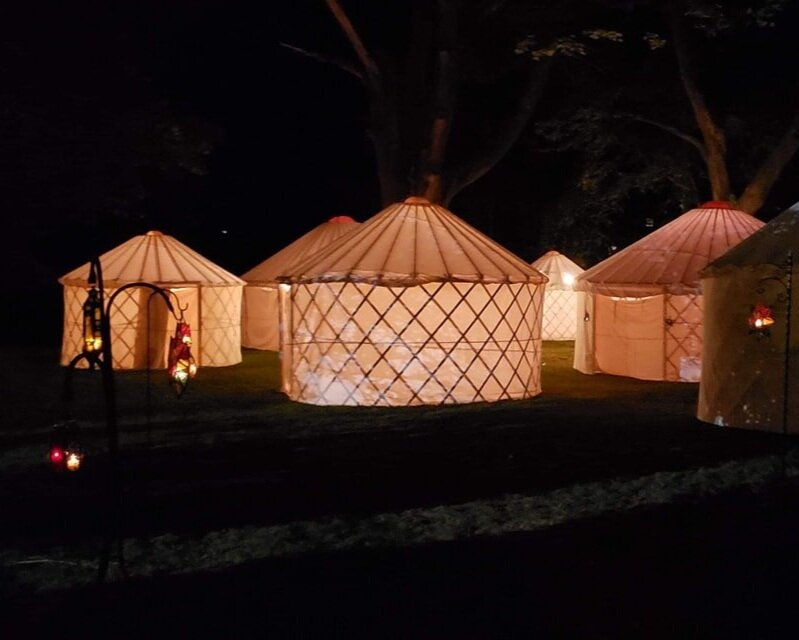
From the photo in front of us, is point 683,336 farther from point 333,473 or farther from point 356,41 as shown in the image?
point 333,473

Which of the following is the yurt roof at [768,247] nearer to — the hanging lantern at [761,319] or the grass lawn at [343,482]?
the hanging lantern at [761,319]

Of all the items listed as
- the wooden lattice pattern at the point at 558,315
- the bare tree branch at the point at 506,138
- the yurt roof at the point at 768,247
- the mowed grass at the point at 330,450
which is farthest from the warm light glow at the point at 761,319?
the wooden lattice pattern at the point at 558,315

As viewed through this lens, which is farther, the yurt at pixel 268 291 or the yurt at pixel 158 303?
the yurt at pixel 268 291

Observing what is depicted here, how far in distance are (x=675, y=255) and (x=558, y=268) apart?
8037 mm

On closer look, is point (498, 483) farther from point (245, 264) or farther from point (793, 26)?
point (245, 264)

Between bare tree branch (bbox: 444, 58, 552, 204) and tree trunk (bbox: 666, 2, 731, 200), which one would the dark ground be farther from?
bare tree branch (bbox: 444, 58, 552, 204)

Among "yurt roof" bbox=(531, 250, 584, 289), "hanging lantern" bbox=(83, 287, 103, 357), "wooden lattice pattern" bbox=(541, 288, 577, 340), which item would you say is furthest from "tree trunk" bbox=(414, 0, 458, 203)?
"hanging lantern" bbox=(83, 287, 103, 357)

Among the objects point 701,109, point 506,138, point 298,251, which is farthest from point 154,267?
point 701,109

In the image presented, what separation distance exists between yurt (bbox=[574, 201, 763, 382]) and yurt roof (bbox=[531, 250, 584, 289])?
711 cm

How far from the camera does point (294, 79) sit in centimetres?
1933

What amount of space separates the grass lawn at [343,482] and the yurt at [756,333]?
22cm

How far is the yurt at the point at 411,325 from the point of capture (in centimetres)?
984

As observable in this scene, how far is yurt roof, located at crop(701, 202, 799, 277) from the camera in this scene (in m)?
7.90

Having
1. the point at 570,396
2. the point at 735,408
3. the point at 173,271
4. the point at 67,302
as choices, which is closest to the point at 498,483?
the point at 735,408
